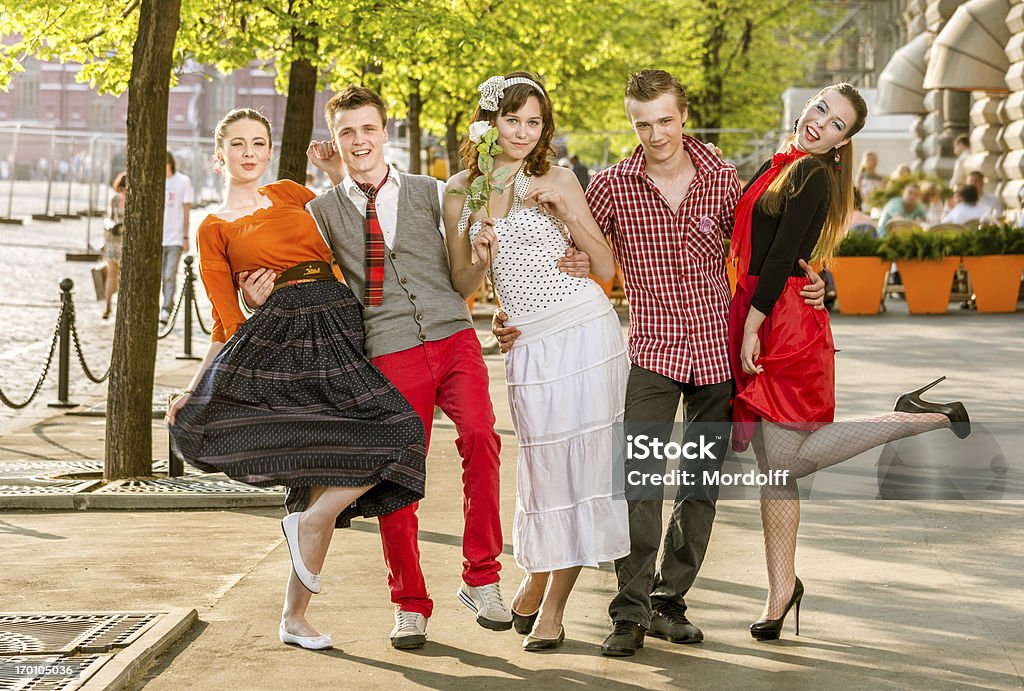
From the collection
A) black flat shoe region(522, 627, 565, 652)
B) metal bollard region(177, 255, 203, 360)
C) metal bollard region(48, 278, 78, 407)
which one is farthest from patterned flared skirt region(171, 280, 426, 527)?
metal bollard region(177, 255, 203, 360)

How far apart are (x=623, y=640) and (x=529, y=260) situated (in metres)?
1.38

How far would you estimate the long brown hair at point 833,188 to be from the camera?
18.1 feet

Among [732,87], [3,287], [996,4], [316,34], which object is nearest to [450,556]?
[316,34]

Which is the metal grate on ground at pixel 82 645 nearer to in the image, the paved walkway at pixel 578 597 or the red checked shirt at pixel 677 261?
the paved walkway at pixel 578 597

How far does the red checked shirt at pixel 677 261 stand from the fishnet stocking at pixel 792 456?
1.08 feet

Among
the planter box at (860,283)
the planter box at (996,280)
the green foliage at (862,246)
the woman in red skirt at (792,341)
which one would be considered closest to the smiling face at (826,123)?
the woman in red skirt at (792,341)

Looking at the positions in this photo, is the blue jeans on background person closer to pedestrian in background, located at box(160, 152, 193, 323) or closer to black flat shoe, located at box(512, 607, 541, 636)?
pedestrian in background, located at box(160, 152, 193, 323)

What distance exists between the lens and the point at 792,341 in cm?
552

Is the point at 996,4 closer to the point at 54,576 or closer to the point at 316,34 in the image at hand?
the point at 316,34

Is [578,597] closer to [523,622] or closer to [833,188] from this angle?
[523,622]

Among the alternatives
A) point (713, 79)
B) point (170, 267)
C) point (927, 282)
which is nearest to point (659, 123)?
point (170, 267)

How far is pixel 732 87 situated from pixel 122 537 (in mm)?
33507

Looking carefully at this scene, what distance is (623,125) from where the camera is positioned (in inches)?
1598

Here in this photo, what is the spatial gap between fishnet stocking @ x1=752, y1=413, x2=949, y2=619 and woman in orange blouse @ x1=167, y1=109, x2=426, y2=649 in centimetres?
126
